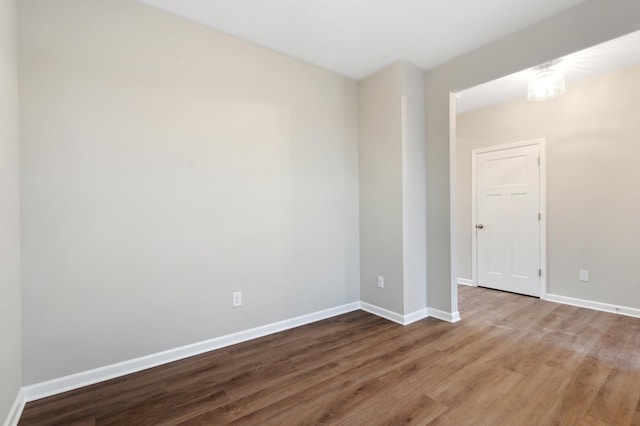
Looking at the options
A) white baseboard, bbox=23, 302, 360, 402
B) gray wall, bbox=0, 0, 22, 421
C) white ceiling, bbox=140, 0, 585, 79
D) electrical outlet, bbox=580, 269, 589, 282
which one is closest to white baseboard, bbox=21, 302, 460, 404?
white baseboard, bbox=23, 302, 360, 402

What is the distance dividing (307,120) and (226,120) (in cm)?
86

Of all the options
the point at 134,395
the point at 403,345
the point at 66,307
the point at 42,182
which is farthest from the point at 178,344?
the point at 403,345

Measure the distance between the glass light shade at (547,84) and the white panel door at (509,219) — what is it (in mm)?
1000

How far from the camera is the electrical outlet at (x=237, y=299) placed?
251 centimetres

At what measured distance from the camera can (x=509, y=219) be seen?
13.0 feet

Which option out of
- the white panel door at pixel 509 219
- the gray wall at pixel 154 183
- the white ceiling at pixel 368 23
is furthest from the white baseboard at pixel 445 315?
the white ceiling at pixel 368 23

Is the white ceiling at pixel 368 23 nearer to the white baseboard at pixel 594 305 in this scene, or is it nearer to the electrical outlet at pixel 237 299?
the electrical outlet at pixel 237 299

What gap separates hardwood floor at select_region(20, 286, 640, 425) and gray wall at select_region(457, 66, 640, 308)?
0.68 meters

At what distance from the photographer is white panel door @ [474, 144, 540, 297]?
374cm

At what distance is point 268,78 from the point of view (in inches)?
106

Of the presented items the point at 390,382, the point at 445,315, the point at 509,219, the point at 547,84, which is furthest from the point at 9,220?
the point at 509,219

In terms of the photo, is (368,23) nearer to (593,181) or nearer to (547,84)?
(547,84)

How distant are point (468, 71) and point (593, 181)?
201 centimetres

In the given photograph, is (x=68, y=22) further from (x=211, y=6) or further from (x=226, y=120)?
(x=226, y=120)
